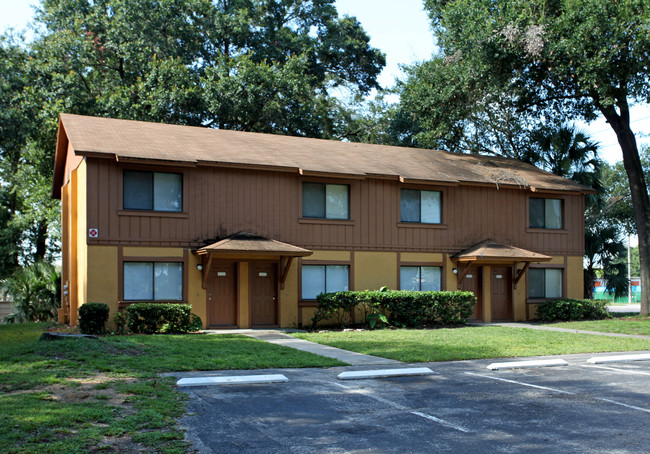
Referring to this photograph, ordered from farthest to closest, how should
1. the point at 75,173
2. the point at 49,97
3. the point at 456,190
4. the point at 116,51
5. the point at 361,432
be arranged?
the point at 116,51 < the point at 49,97 < the point at 456,190 < the point at 75,173 < the point at 361,432

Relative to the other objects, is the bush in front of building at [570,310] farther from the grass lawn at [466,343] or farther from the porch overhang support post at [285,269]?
the porch overhang support post at [285,269]

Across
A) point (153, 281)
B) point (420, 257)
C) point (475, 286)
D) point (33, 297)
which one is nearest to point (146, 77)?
point (33, 297)

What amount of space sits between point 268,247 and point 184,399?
11.8m

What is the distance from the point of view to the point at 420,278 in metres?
24.8

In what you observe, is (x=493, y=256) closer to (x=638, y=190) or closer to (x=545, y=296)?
(x=545, y=296)

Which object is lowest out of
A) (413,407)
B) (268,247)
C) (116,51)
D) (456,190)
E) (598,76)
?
(413,407)

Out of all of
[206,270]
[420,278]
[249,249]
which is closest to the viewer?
[249,249]

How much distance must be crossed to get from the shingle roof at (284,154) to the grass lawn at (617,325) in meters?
5.66

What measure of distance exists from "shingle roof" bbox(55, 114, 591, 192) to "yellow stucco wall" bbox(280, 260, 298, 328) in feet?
11.6

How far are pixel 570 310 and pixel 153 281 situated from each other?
1577cm

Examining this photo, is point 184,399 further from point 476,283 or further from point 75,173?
point 476,283

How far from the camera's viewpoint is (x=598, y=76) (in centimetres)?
2336

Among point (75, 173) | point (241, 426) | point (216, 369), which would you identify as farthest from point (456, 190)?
point (241, 426)

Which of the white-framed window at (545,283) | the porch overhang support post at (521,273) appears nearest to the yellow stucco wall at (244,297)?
the porch overhang support post at (521,273)
